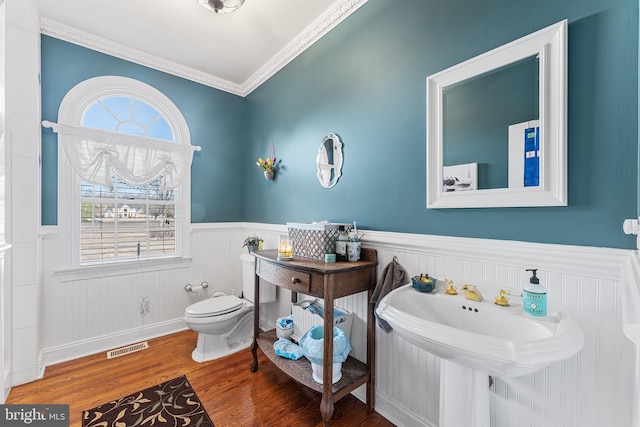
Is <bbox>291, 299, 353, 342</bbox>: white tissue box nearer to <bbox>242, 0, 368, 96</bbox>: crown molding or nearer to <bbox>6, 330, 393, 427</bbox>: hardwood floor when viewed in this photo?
<bbox>6, 330, 393, 427</bbox>: hardwood floor

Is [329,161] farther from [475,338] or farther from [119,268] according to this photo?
[119,268]

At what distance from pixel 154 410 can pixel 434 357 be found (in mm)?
1745

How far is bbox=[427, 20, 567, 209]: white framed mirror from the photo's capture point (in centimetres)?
107

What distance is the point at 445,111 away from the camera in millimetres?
1410

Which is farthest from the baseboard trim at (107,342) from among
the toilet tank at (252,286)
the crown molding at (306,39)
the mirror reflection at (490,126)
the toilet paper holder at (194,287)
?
the mirror reflection at (490,126)

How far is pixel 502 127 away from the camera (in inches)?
47.8

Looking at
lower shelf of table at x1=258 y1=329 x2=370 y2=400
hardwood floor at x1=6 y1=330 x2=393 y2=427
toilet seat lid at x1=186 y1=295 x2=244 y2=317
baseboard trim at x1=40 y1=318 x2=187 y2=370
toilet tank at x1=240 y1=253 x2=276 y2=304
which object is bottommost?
hardwood floor at x1=6 y1=330 x2=393 y2=427

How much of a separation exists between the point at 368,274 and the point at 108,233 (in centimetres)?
243

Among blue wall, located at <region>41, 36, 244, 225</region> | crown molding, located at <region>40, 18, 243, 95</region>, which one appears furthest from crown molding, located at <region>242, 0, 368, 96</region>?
blue wall, located at <region>41, 36, 244, 225</region>

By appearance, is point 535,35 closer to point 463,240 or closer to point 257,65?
point 463,240

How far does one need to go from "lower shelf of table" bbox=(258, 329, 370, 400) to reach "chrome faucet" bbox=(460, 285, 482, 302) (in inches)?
34.0

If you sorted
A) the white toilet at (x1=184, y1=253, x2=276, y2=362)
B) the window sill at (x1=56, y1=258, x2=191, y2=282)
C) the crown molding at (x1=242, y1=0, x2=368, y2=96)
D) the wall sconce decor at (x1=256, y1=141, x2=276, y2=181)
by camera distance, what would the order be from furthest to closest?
the wall sconce decor at (x1=256, y1=141, x2=276, y2=181)
the window sill at (x1=56, y1=258, x2=191, y2=282)
the white toilet at (x1=184, y1=253, x2=276, y2=362)
the crown molding at (x1=242, y1=0, x2=368, y2=96)

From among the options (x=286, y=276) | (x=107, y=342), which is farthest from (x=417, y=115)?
(x=107, y=342)

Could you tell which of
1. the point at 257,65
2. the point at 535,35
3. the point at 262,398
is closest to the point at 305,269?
the point at 262,398
